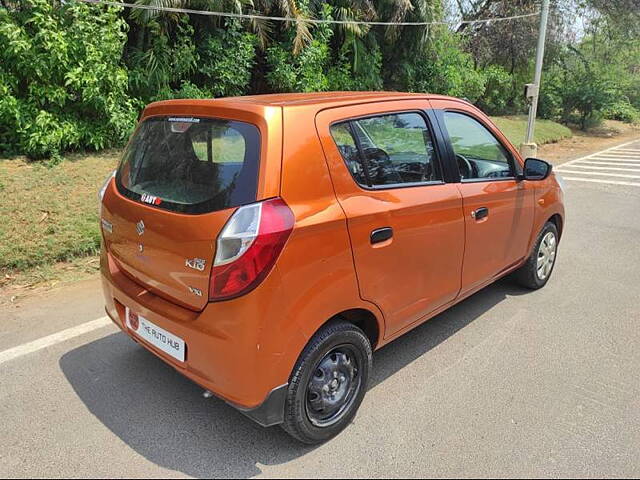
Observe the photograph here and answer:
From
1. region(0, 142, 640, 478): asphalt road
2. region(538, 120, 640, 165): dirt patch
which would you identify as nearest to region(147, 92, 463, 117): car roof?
region(0, 142, 640, 478): asphalt road

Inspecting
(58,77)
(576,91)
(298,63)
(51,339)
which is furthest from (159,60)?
(576,91)

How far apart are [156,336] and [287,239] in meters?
0.94

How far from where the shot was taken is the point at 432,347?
358 cm

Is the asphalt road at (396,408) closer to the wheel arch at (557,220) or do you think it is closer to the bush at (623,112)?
the wheel arch at (557,220)

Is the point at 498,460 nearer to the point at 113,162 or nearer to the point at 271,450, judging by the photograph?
the point at 271,450

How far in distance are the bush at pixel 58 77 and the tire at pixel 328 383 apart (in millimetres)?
6271

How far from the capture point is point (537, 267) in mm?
4496

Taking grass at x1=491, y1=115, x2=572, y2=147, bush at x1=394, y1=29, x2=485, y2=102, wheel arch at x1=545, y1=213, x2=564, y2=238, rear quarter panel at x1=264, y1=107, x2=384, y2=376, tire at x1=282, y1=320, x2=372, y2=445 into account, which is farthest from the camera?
grass at x1=491, y1=115, x2=572, y2=147

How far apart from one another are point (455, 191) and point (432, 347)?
45.5 inches

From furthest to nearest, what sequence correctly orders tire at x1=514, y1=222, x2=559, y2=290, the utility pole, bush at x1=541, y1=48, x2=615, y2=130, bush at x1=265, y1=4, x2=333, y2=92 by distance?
1. bush at x1=541, y1=48, x2=615, y2=130
2. the utility pole
3. bush at x1=265, y1=4, x2=333, y2=92
4. tire at x1=514, y1=222, x2=559, y2=290

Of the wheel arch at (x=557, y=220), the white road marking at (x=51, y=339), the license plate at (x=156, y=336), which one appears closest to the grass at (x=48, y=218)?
the white road marking at (x=51, y=339)

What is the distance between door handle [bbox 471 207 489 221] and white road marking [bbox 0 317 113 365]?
2850 mm

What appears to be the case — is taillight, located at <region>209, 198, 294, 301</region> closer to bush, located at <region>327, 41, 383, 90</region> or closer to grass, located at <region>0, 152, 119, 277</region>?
grass, located at <region>0, 152, 119, 277</region>

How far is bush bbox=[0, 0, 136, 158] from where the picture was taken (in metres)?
6.73
